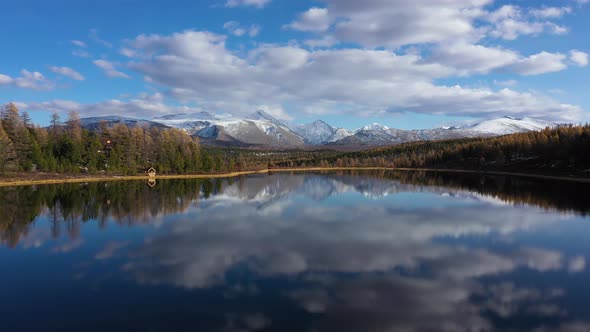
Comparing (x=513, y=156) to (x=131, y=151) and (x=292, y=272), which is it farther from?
(x=292, y=272)

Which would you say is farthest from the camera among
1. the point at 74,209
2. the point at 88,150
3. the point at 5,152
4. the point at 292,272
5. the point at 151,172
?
the point at 151,172

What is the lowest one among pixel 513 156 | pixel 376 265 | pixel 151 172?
pixel 376 265

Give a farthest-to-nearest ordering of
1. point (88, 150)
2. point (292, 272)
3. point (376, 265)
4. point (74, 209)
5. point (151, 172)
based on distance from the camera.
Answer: point (151, 172)
point (88, 150)
point (74, 209)
point (376, 265)
point (292, 272)

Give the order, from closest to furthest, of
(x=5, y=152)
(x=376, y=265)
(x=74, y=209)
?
1. (x=376, y=265)
2. (x=74, y=209)
3. (x=5, y=152)

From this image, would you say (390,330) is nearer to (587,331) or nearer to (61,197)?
(587,331)

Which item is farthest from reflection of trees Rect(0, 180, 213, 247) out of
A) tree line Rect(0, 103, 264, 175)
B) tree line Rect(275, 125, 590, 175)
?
tree line Rect(275, 125, 590, 175)

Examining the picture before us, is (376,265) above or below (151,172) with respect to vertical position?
below

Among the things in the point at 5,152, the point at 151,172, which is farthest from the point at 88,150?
the point at 5,152

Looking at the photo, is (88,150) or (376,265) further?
(88,150)

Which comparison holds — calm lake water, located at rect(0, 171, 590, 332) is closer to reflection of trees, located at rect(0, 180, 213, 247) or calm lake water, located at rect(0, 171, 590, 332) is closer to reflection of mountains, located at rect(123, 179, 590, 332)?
reflection of mountains, located at rect(123, 179, 590, 332)

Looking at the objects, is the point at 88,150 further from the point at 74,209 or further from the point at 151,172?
the point at 74,209

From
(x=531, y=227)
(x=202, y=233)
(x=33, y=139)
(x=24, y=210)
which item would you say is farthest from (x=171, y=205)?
(x=33, y=139)

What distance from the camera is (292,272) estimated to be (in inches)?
703

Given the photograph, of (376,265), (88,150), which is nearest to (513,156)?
(88,150)
